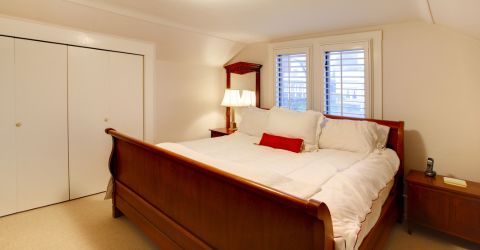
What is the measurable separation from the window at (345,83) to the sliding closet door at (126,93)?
95.4 inches

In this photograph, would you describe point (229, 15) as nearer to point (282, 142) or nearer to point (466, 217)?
point (282, 142)

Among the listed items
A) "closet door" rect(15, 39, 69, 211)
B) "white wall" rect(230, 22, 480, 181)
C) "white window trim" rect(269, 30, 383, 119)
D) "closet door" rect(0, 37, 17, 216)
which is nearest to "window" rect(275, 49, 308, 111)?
"white window trim" rect(269, 30, 383, 119)

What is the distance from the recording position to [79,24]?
2.77m

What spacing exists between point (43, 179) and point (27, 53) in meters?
1.29

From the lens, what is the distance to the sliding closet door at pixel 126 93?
318cm

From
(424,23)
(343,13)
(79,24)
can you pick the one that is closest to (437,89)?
(424,23)

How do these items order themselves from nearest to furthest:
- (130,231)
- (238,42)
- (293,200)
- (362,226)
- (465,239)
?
(293,200)
(362,226)
(465,239)
(130,231)
(238,42)

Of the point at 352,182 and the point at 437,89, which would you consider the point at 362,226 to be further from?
the point at 437,89

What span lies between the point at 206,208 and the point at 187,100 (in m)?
2.90

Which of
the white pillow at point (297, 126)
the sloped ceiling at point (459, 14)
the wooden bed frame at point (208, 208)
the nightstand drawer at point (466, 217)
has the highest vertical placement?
the sloped ceiling at point (459, 14)

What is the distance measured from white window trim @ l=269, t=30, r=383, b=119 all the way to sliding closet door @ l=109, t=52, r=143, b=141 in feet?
6.23

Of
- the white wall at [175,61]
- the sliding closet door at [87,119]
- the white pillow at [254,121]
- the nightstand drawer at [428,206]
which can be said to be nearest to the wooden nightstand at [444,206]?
the nightstand drawer at [428,206]

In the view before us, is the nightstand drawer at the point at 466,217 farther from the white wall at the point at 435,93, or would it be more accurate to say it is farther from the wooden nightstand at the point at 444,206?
the white wall at the point at 435,93

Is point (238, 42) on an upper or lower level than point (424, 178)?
upper
